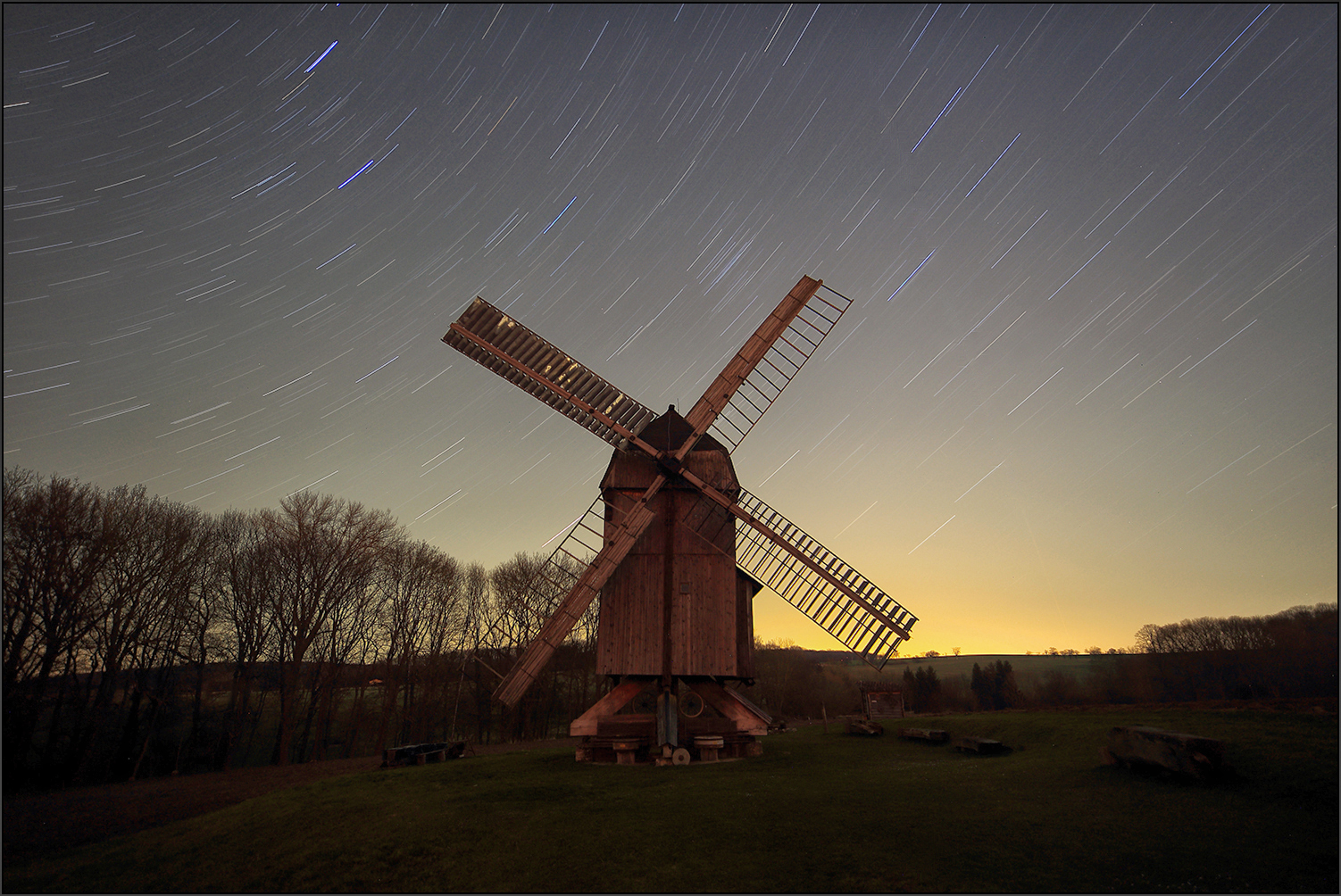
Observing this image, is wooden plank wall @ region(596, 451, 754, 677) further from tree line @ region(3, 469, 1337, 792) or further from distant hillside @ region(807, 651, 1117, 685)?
distant hillside @ region(807, 651, 1117, 685)

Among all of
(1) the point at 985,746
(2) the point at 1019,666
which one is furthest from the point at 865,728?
(2) the point at 1019,666

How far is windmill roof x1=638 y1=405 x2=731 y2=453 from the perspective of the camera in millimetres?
21578

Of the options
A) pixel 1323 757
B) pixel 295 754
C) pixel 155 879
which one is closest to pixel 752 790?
pixel 1323 757

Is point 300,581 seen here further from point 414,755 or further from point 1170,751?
point 1170,751

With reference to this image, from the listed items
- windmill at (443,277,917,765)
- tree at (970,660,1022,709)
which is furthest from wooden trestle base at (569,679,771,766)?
tree at (970,660,1022,709)

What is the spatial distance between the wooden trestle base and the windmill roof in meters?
7.93

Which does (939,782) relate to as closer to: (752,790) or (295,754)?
(752,790)

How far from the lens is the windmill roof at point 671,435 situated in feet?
70.8

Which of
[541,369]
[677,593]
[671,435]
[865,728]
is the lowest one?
[865,728]

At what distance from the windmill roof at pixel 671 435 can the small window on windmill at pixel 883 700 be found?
27.6 m

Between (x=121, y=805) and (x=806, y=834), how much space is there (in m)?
22.8

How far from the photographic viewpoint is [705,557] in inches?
831

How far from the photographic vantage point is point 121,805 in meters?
20.0

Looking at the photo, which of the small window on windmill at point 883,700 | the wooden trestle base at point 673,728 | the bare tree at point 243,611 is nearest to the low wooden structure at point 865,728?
the wooden trestle base at point 673,728
